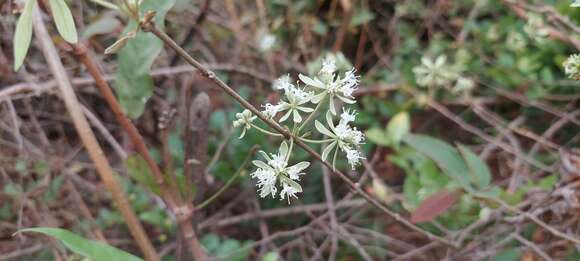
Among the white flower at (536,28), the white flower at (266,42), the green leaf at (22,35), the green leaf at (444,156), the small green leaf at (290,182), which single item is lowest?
the small green leaf at (290,182)

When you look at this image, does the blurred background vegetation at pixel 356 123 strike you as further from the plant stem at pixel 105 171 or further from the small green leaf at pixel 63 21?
the small green leaf at pixel 63 21

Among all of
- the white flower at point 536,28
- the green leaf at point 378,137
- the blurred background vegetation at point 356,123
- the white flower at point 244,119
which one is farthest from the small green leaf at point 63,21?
the white flower at point 536,28

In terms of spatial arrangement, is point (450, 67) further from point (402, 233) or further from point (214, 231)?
point (214, 231)

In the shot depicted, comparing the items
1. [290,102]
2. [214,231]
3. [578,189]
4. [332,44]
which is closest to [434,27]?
[332,44]

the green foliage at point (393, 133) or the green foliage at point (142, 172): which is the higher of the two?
the green foliage at point (393, 133)

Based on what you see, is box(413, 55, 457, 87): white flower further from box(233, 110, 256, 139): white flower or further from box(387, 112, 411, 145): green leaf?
box(233, 110, 256, 139): white flower

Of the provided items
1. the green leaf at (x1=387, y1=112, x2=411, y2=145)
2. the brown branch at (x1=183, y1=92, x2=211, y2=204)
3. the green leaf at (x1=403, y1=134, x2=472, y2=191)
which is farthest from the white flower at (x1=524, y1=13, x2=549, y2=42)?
the brown branch at (x1=183, y1=92, x2=211, y2=204)

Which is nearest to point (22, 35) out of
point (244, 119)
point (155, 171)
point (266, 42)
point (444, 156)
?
point (244, 119)
